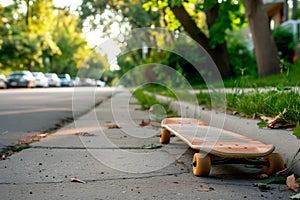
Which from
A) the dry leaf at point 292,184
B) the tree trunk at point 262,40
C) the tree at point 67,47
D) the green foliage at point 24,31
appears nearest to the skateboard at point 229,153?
the dry leaf at point 292,184

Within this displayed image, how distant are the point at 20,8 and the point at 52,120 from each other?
36277 mm

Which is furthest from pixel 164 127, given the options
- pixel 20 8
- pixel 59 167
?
pixel 20 8

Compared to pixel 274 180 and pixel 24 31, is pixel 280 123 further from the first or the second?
pixel 24 31

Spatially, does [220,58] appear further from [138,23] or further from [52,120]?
[138,23]

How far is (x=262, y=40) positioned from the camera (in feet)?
41.0

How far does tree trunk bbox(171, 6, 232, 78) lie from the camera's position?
1506 centimetres

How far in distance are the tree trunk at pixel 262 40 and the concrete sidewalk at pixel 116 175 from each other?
845cm

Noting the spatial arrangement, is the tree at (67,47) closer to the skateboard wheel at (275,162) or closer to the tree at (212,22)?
the tree at (212,22)

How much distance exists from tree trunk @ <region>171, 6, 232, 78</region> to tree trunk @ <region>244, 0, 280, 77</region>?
307cm

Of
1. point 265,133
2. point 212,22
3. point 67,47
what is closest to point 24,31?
point 67,47

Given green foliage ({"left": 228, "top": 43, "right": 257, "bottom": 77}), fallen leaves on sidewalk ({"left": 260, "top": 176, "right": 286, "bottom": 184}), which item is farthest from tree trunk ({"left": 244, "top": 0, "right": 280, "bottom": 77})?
fallen leaves on sidewalk ({"left": 260, "top": 176, "right": 286, "bottom": 184})

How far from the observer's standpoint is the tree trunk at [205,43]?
15.1 meters

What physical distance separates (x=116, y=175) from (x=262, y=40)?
10399 millimetres

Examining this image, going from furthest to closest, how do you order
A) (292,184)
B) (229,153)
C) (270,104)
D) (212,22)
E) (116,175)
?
(212,22)
(270,104)
(116,175)
(229,153)
(292,184)
